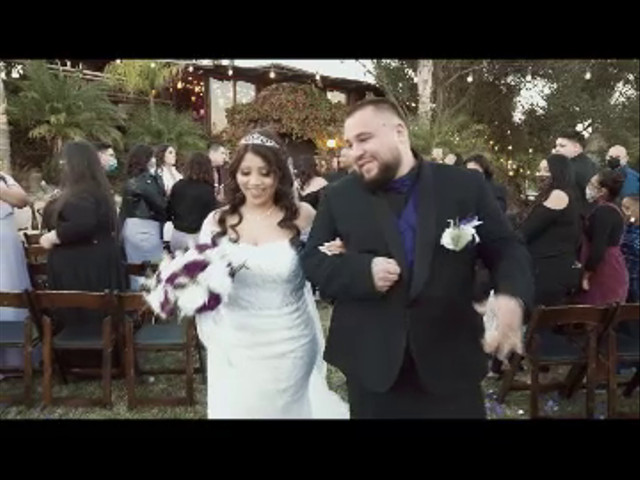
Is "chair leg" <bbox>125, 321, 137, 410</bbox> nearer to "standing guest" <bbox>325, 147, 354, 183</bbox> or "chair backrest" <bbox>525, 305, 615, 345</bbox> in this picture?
"standing guest" <bbox>325, 147, 354, 183</bbox>

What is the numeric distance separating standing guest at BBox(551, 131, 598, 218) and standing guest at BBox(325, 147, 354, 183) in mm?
731

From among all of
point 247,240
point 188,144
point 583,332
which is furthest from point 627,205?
point 188,144

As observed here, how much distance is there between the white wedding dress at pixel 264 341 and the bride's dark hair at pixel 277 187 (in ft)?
0.18

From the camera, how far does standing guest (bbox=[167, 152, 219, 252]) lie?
2574 mm

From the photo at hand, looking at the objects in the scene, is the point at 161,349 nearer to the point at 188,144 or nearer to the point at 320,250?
the point at 188,144

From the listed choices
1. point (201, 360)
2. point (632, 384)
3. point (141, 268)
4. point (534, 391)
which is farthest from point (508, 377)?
point (141, 268)

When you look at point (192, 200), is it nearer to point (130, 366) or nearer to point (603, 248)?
point (130, 366)

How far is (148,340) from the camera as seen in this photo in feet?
8.63

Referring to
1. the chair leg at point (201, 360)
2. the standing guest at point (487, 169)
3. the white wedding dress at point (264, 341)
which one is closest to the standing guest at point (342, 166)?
the white wedding dress at point (264, 341)

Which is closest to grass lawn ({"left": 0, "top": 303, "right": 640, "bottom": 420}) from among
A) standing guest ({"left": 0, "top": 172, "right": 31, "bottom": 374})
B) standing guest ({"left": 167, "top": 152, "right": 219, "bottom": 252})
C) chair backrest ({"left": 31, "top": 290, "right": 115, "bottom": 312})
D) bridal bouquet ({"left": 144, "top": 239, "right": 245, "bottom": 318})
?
standing guest ({"left": 0, "top": 172, "right": 31, "bottom": 374})

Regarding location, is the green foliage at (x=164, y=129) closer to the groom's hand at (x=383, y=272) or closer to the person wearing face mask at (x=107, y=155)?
the person wearing face mask at (x=107, y=155)
